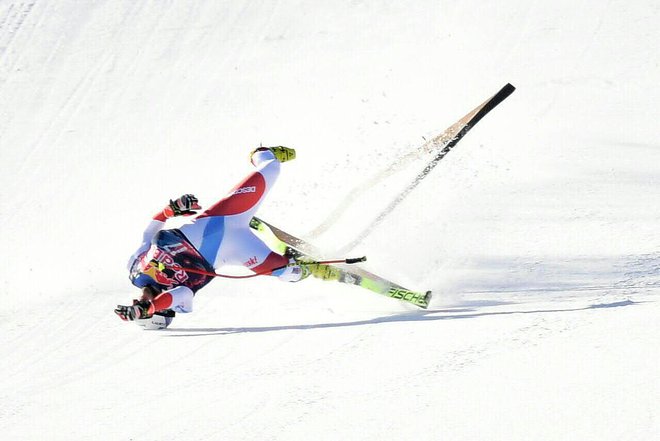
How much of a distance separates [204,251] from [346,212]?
1737 mm

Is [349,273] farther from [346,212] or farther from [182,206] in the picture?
[182,206]

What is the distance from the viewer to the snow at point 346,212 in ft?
16.7

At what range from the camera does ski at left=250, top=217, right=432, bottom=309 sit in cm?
662

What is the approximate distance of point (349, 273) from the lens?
685 centimetres

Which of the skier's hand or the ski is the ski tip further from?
the skier's hand

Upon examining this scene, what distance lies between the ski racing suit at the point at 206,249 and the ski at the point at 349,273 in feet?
1.13

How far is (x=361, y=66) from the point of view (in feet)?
35.0

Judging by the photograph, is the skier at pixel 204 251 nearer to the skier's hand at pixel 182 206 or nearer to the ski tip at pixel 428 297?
the skier's hand at pixel 182 206

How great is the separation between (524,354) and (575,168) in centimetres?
332

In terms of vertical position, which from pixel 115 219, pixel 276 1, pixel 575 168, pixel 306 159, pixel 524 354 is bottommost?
pixel 115 219

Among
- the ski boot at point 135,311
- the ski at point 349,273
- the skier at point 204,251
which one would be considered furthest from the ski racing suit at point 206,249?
the ski at point 349,273

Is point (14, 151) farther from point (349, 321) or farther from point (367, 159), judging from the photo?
point (349, 321)

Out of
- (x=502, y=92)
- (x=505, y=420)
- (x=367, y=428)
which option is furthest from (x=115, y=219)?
(x=505, y=420)

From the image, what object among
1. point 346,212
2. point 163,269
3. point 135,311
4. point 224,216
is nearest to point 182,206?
point 224,216
